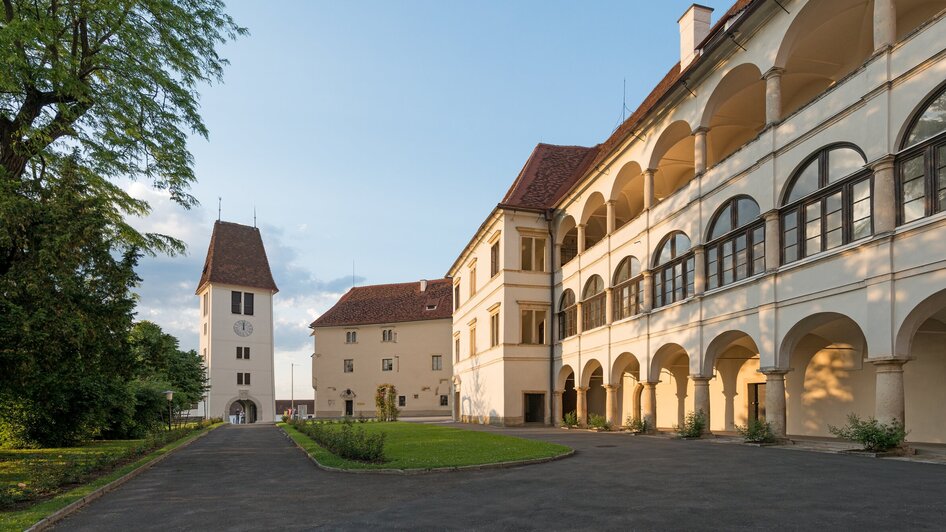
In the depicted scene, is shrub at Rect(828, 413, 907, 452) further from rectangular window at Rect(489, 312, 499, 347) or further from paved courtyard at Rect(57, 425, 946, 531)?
rectangular window at Rect(489, 312, 499, 347)

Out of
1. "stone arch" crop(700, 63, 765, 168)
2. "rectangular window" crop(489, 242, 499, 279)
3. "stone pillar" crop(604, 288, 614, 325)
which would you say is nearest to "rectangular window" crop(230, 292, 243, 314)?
"rectangular window" crop(489, 242, 499, 279)

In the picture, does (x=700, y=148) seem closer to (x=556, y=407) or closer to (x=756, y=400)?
(x=756, y=400)

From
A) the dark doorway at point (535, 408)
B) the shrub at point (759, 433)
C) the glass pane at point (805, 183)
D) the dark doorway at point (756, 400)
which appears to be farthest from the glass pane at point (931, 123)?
the dark doorway at point (535, 408)

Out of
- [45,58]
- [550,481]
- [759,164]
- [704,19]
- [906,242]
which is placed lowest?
[550,481]

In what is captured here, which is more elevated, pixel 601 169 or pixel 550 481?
pixel 601 169

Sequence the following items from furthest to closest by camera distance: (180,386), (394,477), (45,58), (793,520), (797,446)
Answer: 1. (180,386)
2. (797,446)
3. (45,58)
4. (394,477)
5. (793,520)

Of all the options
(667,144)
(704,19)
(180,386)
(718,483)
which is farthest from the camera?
(180,386)

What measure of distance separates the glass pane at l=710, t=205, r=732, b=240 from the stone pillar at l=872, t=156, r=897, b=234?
640 centimetres

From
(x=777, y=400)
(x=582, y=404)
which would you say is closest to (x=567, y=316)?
(x=582, y=404)

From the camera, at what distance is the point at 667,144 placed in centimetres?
2702

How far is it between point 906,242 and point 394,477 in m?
11.6

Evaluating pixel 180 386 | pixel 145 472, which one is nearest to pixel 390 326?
pixel 180 386

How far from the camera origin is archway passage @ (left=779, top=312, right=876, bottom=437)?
20203 millimetres

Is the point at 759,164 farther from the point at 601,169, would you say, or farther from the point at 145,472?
the point at 145,472
